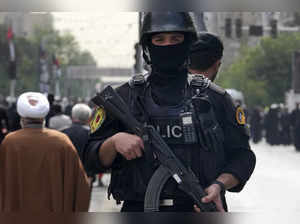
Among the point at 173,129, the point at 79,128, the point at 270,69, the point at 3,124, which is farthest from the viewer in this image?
the point at 270,69

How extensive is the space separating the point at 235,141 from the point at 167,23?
43 cm

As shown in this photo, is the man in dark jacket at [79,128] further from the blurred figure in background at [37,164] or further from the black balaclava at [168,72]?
the black balaclava at [168,72]

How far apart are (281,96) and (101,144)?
53.0 meters

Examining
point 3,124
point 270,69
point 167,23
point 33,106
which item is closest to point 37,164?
point 33,106

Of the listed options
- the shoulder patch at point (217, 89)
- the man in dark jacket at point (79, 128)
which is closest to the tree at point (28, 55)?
the man in dark jacket at point (79, 128)

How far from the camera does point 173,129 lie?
2572 mm

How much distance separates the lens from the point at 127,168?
256cm

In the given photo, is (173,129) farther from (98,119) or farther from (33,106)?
(33,106)

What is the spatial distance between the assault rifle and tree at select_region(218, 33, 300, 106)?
49884 millimetres

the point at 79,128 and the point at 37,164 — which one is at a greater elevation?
the point at 37,164

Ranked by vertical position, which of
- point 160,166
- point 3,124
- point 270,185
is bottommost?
point 270,185

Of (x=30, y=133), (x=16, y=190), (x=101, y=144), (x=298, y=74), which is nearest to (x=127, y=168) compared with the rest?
(x=101, y=144)

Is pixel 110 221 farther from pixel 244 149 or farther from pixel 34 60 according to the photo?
pixel 34 60

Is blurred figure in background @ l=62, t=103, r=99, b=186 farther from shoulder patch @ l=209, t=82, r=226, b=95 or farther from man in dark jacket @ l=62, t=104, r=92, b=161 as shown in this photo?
shoulder patch @ l=209, t=82, r=226, b=95
